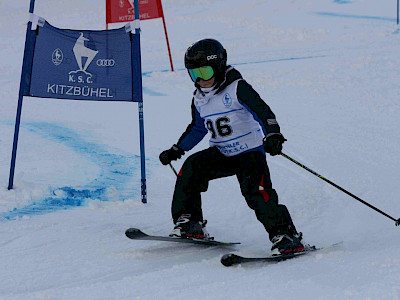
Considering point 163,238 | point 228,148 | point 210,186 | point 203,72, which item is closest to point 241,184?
point 228,148

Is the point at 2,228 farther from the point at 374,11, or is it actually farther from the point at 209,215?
the point at 374,11

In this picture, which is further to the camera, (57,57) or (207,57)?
(57,57)

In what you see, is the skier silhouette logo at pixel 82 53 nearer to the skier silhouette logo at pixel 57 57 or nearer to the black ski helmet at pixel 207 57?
the skier silhouette logo at pixel 57 57

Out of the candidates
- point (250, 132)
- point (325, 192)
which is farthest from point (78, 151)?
point (250, 132)

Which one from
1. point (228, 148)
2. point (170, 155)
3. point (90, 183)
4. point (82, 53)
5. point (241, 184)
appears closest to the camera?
point (241, 184)

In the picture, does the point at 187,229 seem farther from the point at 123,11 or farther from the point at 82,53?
the point at 123,11

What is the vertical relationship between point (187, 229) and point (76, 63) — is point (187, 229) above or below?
below

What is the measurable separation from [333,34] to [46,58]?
381 inches

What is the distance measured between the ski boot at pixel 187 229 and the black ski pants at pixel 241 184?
40mm

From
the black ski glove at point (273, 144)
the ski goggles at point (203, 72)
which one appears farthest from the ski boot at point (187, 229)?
the ski goggles at point (203, 72)

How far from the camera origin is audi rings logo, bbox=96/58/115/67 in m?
4.88

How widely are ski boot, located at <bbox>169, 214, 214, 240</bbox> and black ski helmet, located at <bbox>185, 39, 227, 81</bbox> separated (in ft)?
3.06

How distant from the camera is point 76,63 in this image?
487 centimetres

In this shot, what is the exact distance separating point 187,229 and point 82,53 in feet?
5.79
